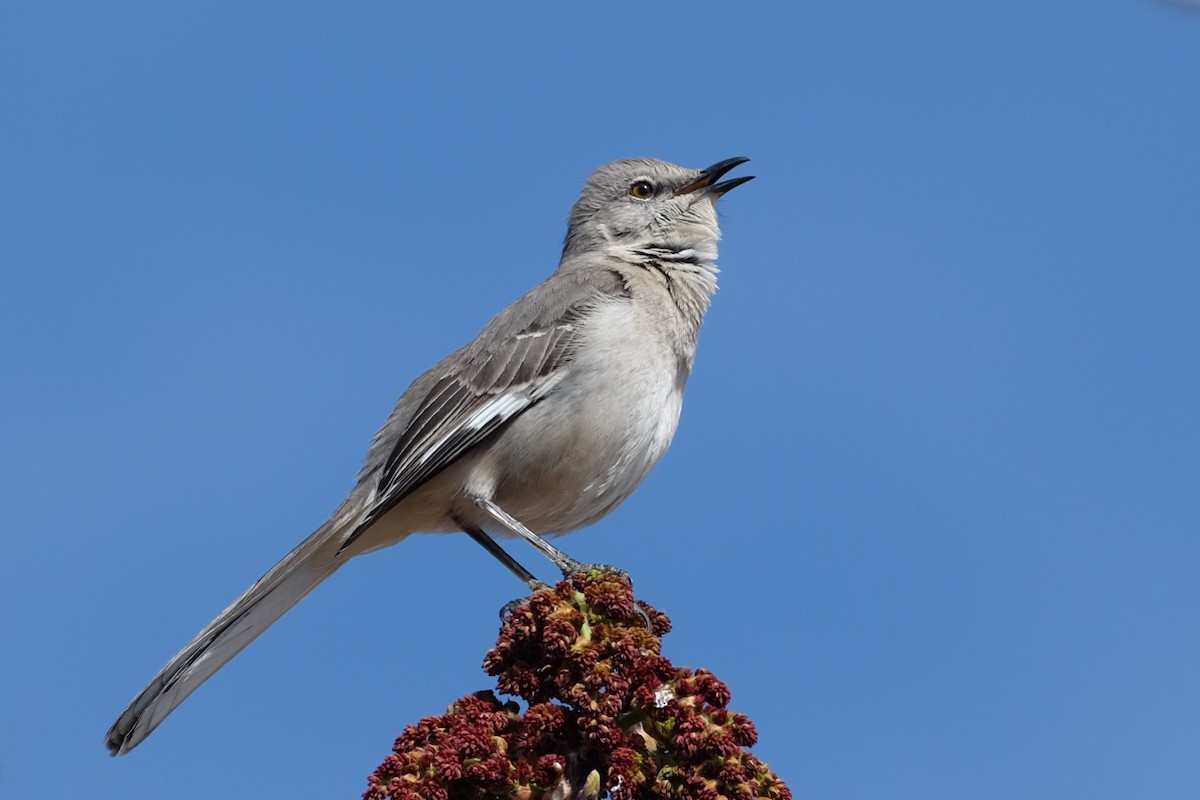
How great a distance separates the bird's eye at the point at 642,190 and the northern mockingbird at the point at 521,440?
31.8 inches

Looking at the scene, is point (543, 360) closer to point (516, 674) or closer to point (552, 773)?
point (516, 674)

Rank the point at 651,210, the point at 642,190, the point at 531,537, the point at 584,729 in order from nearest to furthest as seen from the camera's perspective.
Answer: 1. the point at 584,729
2. the point at 531,537
3. the point at 651,210
4. the point at 642,190

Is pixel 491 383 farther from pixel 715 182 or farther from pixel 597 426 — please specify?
pixel 715 182

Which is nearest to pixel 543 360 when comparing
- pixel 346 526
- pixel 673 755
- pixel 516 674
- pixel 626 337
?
pixel 626 337

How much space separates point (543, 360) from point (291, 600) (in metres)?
1.74

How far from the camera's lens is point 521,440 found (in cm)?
647

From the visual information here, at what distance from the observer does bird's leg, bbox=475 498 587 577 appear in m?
6.03

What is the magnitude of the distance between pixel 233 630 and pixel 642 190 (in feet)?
11.2

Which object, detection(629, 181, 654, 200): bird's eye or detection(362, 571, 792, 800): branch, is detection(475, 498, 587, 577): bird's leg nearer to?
detection(362, 571, 792, 800): branch

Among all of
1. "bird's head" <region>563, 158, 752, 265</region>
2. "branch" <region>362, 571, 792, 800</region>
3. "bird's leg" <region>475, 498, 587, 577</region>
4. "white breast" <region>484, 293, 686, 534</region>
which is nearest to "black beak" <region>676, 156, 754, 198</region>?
"bird's head" <region>563, 158, 752, 265</region>

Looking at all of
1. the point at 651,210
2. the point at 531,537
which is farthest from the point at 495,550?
the point at 651,210

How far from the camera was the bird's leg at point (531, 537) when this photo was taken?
603cm

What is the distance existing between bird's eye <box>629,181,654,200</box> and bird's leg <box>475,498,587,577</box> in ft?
7.42

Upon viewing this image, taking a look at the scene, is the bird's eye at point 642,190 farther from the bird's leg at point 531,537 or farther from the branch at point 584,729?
the branch at point 584,729
